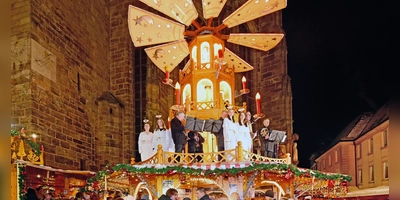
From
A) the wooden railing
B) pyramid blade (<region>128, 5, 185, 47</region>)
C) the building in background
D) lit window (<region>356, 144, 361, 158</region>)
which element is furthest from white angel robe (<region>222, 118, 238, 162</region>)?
lit window (<region>356, 144, 361, 158</region>)

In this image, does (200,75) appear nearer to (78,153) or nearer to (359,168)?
(78,153)

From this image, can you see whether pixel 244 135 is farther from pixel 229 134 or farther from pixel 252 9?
pixel 252 9

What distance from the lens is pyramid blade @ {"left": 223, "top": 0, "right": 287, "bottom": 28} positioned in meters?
11.0

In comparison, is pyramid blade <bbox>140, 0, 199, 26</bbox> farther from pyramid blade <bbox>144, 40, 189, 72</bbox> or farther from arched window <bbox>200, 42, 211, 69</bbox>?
pyramid blade <bbox>144, 40, 189, 72</bbox>

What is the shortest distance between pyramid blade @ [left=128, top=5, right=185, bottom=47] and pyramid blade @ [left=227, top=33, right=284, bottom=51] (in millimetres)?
1515

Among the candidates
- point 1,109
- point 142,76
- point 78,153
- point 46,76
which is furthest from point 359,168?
point 1,109

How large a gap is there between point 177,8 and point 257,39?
2.52 meters

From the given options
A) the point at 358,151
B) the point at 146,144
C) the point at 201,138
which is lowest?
the point at 358,151

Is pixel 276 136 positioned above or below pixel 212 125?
below

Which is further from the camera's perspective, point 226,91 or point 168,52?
point 168,52

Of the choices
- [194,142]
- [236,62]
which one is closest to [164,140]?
[194,142]

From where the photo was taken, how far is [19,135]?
1073 cm

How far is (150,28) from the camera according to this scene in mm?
11469

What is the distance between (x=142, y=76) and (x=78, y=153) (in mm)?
4855
